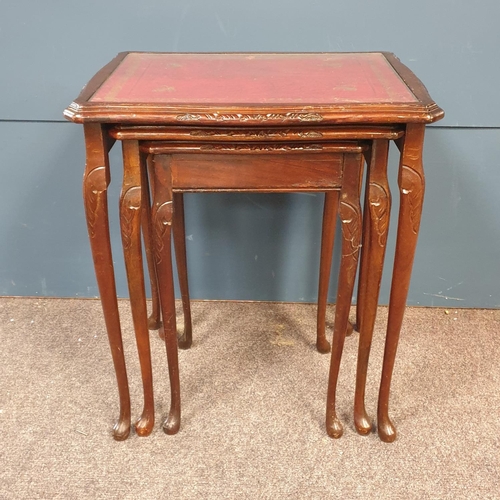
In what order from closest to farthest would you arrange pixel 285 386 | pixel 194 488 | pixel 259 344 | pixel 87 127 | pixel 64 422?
1. pixel 87 127
2. pixel 194 488
3. pixel 64 422
4. pixel 285 386
5. pixel 259 344

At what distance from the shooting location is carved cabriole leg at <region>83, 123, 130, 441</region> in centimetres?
93

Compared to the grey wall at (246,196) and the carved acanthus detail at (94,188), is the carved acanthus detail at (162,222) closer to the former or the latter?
the carved acanthus detail at (94,188)

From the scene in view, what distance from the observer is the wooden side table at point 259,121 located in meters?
0.89

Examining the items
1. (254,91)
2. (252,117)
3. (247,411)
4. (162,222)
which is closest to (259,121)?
(252,117)

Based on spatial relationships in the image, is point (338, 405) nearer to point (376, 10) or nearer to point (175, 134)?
point (175, 134)

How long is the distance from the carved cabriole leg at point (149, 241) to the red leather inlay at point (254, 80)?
12 cm

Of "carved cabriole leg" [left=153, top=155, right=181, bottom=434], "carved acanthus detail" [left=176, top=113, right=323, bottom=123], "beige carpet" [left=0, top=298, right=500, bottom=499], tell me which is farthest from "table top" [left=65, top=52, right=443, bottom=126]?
"beige carpet" [left=0, top=298, right=500, bottom=499]

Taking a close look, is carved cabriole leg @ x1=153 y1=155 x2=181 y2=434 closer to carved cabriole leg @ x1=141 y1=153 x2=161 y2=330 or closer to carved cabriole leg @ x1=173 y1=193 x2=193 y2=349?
carved cabriole leg @ x1=141 y1=153 x2=161 y2=330

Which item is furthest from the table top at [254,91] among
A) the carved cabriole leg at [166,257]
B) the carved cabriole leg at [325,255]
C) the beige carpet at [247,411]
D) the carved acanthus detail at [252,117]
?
the beige carpet at [247,411]

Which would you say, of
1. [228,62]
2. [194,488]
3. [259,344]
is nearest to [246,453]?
[194,488]

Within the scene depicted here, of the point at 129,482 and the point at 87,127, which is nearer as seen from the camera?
the point at 87,127

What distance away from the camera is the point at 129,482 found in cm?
113

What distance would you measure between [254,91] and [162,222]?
10.6 inches

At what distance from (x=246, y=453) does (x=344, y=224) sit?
20.5 inches
